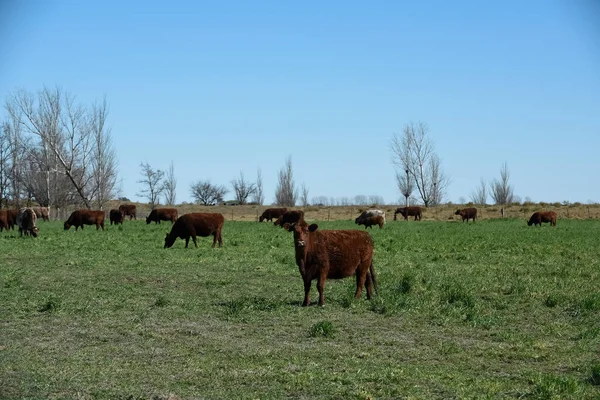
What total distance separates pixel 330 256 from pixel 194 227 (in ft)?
52.1

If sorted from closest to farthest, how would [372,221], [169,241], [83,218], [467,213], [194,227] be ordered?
[169,241]
[194,227]
[83,218]
[372,221]
[467,213]

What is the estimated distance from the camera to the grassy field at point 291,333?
7.77m

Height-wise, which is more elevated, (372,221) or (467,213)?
(467,213)

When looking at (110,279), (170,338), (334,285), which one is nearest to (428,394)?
(170,338)

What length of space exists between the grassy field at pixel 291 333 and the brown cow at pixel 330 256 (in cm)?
47

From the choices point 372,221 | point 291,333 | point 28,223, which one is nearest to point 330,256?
point 291,333

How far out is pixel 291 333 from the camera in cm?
1080

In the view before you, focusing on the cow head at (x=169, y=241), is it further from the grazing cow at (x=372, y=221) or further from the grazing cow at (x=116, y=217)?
the grazing cow at (x=116, y=217)

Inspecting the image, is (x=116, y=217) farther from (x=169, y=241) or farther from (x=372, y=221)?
(x=169, y=241)

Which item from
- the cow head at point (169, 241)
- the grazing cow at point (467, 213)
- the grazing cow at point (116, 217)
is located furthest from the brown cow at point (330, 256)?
the grazing cow at point (467, 213)

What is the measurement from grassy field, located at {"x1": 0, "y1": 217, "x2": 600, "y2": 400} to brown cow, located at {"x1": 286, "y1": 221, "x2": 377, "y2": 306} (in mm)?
475

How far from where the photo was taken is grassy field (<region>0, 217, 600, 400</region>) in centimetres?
777

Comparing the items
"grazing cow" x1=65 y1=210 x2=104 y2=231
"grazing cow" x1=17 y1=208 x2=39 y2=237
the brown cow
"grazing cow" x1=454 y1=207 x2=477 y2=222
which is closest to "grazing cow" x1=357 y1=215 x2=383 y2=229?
"grazing cow" x1=454 y1=207 x2=477 y2=222

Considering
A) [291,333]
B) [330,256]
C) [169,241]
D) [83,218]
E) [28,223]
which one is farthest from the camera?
[83,218]
